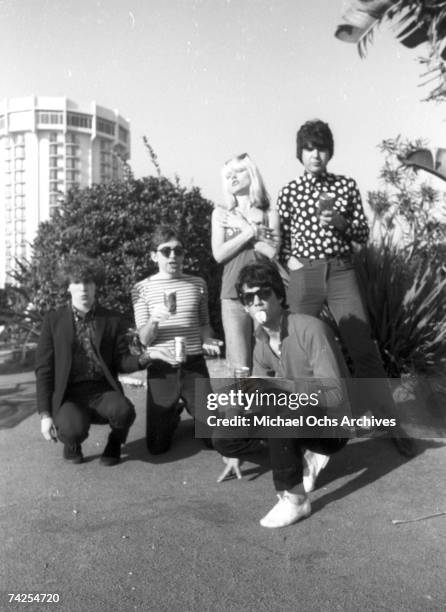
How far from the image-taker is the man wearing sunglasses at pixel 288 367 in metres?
3.32

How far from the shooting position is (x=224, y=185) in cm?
456

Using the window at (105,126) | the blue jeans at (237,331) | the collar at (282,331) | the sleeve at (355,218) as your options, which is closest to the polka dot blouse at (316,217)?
the sleeve at (355,218)

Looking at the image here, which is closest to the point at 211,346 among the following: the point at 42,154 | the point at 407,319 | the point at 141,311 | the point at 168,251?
the point at 141,311

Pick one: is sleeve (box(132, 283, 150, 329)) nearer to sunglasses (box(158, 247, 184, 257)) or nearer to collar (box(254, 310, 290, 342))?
sunglasses (box(158, 247, 184, 257))

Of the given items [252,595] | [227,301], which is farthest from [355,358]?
[252,595]

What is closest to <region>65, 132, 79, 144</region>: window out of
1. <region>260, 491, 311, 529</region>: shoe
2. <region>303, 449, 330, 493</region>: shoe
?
<region>303, 449, 330, 493</region>: shoe

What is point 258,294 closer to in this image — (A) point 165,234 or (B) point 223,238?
(B) point 223,238

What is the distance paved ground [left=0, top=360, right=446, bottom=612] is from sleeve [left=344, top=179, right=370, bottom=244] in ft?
4.54

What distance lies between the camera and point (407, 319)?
5730 mm

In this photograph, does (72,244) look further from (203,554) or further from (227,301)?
(203,554)

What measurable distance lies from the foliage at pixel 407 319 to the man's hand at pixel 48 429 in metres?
2.83

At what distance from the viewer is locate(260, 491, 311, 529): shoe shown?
10.7 feet

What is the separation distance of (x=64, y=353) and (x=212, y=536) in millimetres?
1667

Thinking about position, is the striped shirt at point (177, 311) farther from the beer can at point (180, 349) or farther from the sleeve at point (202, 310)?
the beer can at point (180, 349)
